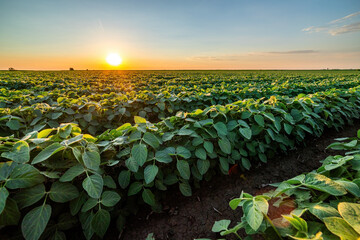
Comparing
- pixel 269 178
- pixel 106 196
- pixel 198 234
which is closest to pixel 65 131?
pixel 106 196

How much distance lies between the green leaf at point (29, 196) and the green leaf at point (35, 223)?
0.07 meters

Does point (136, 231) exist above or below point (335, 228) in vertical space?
below

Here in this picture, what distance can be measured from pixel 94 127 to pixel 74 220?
2.37m

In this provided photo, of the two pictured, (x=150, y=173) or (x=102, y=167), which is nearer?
(x=150, y=173)

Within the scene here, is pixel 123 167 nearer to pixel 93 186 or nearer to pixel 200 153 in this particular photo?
pixel 93 186

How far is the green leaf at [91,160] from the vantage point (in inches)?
49.3

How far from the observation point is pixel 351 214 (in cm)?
72

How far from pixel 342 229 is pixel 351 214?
8cm

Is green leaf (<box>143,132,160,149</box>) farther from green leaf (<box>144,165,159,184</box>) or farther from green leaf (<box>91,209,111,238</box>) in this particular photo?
green leaf (<box>91,209,111,238</box>)

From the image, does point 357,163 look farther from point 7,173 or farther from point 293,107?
point 7,173

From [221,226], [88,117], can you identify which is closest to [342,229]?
[221,226]

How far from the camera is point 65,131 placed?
4.95 ft

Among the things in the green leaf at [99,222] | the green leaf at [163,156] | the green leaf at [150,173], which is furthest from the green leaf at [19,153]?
the green leaf at [163,156]

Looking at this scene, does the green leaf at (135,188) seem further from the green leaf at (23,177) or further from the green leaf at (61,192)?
the green leaf at (23,177)
